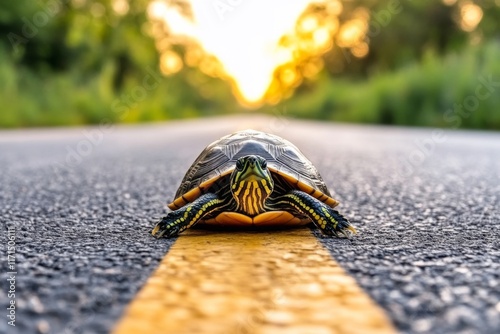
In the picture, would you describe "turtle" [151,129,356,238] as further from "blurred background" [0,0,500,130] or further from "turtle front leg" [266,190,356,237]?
"blurred background" [0,0,500,130]

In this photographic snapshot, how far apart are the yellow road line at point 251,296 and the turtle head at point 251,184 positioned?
396 millimetres

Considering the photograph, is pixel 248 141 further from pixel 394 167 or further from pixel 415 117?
pixel 415 117

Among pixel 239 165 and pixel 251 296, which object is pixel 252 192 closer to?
pixel 239 165

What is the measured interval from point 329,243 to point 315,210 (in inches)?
10.9

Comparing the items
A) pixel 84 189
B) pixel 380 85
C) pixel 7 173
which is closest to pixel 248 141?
pixel 84 189

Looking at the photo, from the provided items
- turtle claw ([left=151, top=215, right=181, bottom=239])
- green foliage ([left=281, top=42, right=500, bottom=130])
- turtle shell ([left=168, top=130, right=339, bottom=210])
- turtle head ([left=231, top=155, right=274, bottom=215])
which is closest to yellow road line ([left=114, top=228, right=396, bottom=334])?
turtle claw ([left=151, top=215, right=181, bottom=239])

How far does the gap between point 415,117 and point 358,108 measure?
743cm

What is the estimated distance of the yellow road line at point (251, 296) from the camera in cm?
164

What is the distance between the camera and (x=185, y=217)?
9.94ft

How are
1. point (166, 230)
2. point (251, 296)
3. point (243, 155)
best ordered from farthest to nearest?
point (243, 155) < point (166, 230) < point (251, 296)

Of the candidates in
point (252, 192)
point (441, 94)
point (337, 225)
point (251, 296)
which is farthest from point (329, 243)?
point (441, 94)

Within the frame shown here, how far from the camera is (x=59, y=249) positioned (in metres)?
2.60

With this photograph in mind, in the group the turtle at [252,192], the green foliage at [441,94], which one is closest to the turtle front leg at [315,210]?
the turtle at [252,192]

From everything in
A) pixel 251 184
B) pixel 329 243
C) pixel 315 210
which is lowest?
pixel 329 243
